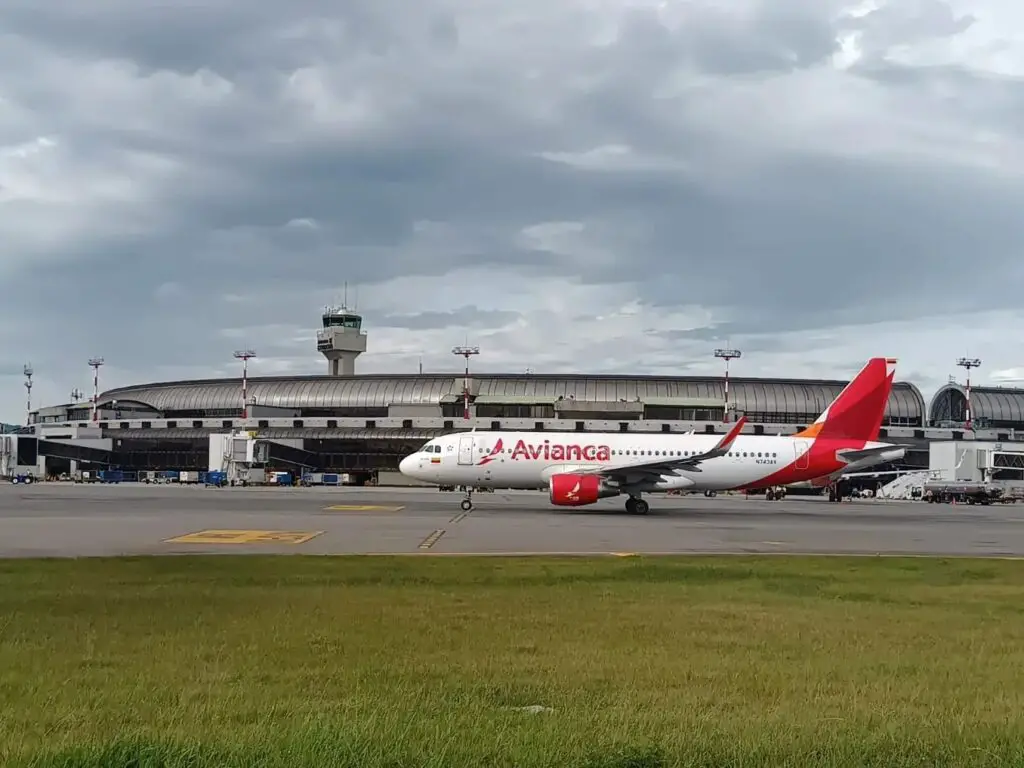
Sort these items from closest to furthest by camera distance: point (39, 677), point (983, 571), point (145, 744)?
point (145, 744) → point (39, 677) → point (983, 571)

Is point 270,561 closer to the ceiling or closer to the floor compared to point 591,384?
closer to the floor

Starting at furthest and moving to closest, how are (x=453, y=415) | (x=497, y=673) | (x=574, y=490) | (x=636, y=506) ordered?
1. (x=453, y=415)
2. (x=636, y=506)
3. (x=574, y=490)
4. (x=497, y=673)

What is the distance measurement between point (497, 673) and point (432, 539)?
18.7 m

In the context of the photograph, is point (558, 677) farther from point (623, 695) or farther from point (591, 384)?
point (591, 384)

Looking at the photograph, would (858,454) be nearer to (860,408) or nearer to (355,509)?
(860,408)

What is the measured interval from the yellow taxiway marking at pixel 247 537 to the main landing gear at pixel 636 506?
18974mm

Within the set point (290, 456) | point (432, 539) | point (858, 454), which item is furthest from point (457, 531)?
point (290, 456)

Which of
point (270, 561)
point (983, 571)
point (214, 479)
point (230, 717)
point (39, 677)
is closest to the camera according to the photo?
point (230, 717)

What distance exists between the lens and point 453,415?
129375 millimetres

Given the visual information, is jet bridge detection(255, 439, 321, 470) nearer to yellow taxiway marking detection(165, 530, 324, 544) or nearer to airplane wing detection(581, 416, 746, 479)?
airplane wing detection(581, 416, 746, 479)

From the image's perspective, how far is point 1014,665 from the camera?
9492mm

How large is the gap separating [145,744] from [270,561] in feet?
45.2

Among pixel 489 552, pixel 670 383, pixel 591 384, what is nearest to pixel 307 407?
pixel 591 384

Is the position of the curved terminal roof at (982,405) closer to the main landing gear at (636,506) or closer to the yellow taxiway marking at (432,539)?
the main landing gear at (636,506)
